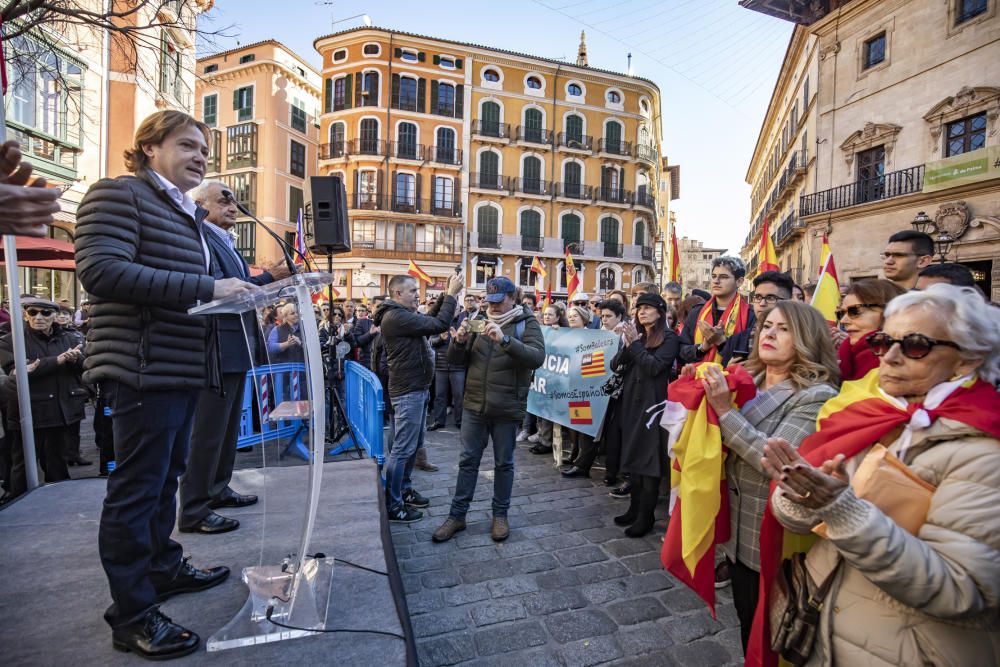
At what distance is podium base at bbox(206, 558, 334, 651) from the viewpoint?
2.13 metres

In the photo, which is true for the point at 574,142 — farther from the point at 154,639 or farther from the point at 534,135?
the point at 154,639

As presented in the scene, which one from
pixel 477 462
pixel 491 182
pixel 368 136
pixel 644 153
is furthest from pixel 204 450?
pixel 644 153

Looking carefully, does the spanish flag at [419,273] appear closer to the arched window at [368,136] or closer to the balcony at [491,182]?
the arched window at [368,136]

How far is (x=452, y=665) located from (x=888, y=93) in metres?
27.0

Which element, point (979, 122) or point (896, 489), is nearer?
point (896, 489)

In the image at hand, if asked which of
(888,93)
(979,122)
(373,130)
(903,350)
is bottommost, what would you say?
(903,350)

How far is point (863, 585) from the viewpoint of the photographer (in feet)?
5.30

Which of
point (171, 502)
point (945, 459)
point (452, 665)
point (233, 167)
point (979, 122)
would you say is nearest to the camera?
point (945, 459)

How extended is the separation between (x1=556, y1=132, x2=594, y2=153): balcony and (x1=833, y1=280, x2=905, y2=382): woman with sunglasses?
126 feet

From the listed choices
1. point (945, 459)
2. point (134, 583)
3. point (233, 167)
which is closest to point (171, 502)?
point (134, 583)

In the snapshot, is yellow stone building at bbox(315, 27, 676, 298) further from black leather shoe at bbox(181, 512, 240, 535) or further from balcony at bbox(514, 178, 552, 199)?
black leather shoe at bbox(181, 512, 240, 535)

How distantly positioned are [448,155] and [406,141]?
308 centimetres

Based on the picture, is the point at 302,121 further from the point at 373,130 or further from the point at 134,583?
the point at 134,583

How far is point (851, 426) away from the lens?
174 cm
